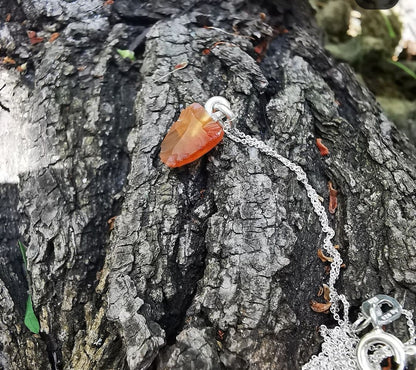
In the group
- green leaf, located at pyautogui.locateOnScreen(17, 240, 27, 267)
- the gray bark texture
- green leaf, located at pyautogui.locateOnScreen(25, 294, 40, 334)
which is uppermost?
the gray bark texture

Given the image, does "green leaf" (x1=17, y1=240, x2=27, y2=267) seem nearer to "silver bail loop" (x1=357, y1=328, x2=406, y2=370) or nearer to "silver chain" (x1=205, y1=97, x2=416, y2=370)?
"silver chain" (x1=205, y1=97, x2=416, y2=370)

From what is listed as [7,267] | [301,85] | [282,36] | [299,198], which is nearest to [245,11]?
[282,36]

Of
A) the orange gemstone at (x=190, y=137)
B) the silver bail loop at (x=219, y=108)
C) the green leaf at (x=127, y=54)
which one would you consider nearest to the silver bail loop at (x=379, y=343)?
the orange gemstone at (x=190, y=137)

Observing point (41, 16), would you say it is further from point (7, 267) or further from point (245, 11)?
point (7, 267)

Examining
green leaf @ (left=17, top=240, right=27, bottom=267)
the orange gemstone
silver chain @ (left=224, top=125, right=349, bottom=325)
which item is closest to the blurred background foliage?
silver chain @ (left=224, top=125, right=349, bottom=325)

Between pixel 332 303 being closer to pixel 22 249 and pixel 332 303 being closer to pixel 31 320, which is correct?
pixel 31 320

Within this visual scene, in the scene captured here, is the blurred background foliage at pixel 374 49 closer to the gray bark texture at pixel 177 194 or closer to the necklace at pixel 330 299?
the gray bark texture at pixel 177 194

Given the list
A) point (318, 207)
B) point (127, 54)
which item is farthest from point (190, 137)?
point (127, 54)
